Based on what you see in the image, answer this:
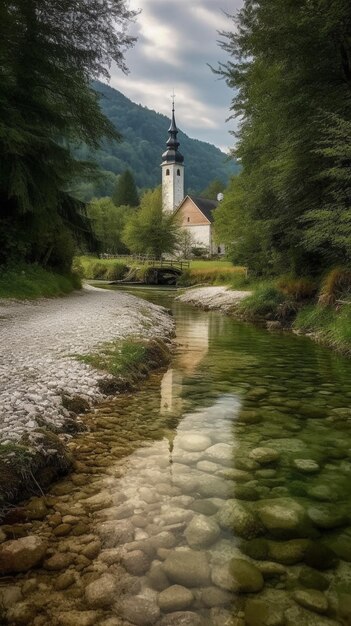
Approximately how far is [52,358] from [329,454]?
12.8ft

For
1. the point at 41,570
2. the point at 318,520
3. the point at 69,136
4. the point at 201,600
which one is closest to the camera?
the point at 201,600

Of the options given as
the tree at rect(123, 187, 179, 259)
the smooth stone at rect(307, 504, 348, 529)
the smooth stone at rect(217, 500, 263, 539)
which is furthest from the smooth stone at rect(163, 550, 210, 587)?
the tree at rect(123, 187, 179, 259)

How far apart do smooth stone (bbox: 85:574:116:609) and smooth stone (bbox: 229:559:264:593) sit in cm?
64

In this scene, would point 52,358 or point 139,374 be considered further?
point 139,374

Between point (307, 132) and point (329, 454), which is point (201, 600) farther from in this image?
point (307, 132)

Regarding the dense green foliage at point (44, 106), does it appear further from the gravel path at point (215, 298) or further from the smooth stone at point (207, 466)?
the smooth stone at point (207, 466)

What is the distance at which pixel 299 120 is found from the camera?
11.3 metres

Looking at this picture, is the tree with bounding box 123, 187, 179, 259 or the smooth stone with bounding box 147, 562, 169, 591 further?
the tree with bounding box 123, 187, 179, 259

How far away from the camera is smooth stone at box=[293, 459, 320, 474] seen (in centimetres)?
368

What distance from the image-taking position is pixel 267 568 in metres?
2.42

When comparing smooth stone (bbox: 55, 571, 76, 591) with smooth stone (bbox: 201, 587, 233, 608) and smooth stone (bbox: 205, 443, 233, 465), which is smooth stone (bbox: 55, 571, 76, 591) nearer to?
smooth stone (bbox: 201, 587, 233, 608)

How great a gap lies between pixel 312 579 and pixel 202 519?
80cm

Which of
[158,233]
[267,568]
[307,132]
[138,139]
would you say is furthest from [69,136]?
[138,139]

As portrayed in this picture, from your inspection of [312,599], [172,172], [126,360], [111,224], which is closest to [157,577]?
[312,599]
